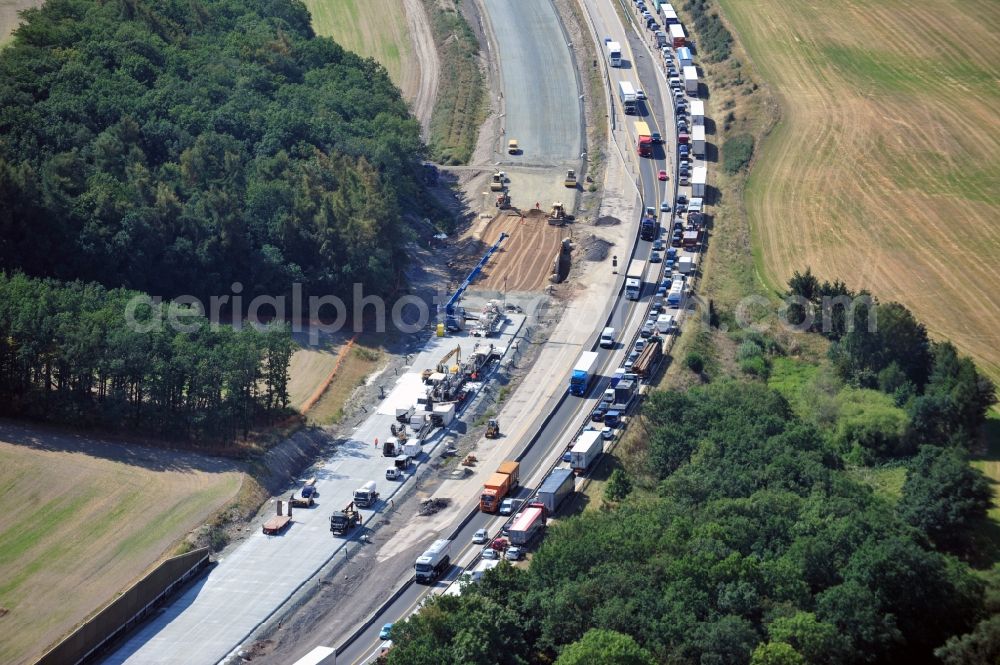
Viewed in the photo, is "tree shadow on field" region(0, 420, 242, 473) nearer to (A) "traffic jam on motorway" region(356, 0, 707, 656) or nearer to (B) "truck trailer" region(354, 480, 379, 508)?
(B) "truck trailer" region(354, 480, 379, 508)

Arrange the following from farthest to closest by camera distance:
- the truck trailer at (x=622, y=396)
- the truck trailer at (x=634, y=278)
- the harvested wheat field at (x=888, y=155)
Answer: the harvested wheat field at (x=888, y=155), the truck trailer at (x=634, y=278), the truck trailer at (x=622, y=396)

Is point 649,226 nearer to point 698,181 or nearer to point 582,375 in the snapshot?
point 698,181

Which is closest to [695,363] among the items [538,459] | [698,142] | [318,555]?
[538,459]

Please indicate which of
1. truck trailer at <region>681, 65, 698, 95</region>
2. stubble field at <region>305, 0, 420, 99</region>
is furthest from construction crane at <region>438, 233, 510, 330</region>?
stubble field at <region>305, 0, 420, 99</region>

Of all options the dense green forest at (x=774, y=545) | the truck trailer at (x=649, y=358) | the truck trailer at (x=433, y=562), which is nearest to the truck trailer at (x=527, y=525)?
the dense green forest at (x=774, y=545)

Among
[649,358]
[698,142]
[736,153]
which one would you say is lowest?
[649,358]

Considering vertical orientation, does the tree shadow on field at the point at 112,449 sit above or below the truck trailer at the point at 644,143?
below

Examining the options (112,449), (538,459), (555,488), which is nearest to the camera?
(555,488)

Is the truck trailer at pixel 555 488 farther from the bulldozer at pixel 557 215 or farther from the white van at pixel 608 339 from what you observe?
the bulldozer at pixel 557 215
